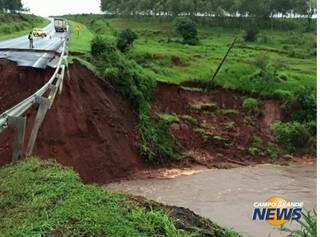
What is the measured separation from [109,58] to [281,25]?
4930 cm

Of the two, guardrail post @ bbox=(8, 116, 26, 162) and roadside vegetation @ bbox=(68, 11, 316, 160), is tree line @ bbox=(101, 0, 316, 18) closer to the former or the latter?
roadside vegetation @ bbox=(68, 11, 316, 160)

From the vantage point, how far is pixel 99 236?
10219 millimetres

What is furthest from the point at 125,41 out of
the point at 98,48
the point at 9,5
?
the point at 9,5

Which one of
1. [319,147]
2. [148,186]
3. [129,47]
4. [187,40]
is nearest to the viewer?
[319,147]

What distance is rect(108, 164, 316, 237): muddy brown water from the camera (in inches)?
836

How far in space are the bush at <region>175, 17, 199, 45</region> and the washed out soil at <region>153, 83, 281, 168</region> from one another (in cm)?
2073

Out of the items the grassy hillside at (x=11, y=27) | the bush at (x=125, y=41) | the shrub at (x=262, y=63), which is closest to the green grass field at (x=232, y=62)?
the shrub at (x=262, y=63)

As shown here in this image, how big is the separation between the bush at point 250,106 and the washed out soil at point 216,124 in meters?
0.29

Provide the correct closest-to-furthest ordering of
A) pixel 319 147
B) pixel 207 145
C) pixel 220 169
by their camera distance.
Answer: pixel 319 147, pixel 220 169, pixel 207 145

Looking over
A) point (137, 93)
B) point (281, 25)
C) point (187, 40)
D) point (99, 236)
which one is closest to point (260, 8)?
point (281, 25)

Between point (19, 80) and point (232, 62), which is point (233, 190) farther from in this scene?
point (232, 62)

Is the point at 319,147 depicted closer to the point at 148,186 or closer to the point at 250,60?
the point at 148,186

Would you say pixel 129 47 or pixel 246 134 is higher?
pixel 129 47

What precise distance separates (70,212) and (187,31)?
160 feet
